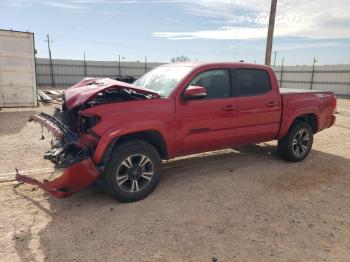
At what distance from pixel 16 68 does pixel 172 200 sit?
1104cm

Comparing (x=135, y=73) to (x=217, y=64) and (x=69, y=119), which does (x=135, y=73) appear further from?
(x=69, y=119)

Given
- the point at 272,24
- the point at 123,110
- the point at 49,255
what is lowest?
the point at 49,255

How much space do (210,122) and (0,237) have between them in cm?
319

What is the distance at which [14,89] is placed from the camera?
1302 centimetres

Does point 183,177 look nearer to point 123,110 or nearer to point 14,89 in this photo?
point 123,110

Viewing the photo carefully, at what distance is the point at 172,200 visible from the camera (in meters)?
4.51

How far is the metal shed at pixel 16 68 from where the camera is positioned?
12.5 meters

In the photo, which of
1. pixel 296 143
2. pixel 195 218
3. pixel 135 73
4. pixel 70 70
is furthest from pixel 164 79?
pixel 135 73

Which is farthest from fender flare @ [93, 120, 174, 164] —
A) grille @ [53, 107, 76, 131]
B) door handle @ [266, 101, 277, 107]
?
door handle @ [266, 101, 277, 107]

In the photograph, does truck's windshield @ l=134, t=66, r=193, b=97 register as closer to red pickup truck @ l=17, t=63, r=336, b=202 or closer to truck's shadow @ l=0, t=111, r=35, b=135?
red pickup truck @ l=17, t=63, r=336, b=202

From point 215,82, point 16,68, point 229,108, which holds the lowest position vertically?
point 229,108

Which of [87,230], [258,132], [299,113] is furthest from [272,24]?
[87,230]

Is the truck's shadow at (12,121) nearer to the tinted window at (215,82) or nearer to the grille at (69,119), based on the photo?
the grille at (69,119)

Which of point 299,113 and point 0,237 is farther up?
point 299,113
